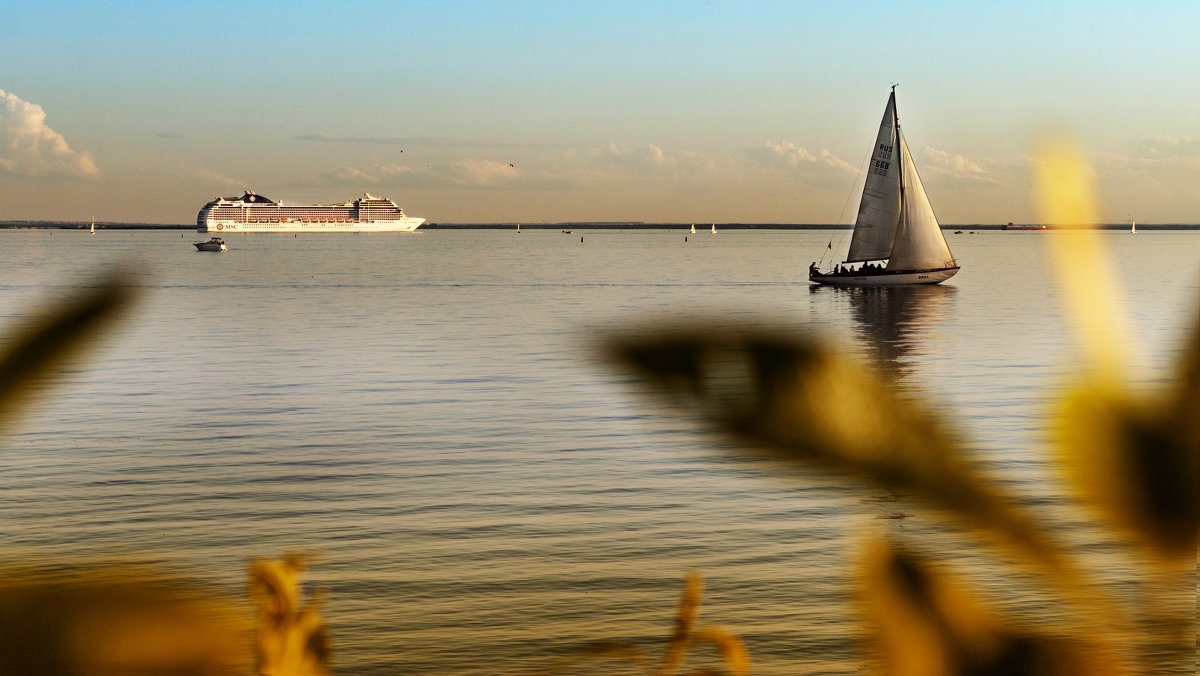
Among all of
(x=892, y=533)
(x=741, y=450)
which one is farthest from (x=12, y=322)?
(x=892, y=533)

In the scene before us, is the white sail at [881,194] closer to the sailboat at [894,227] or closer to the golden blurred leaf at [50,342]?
the sailboat at [894,227]

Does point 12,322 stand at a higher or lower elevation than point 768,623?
higher

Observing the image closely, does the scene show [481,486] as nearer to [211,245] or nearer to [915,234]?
[915,234]

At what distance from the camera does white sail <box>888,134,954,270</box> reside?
6106 cm

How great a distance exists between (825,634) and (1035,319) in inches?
1741

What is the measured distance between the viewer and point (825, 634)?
10.0 m

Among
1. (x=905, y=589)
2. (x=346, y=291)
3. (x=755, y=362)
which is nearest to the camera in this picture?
(x=755, y=362)

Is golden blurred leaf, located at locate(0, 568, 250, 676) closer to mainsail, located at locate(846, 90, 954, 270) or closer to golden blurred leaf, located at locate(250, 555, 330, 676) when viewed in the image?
golden blurred leaf, located at locate(250, 555, 330, 676)

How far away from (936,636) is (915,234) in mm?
63719

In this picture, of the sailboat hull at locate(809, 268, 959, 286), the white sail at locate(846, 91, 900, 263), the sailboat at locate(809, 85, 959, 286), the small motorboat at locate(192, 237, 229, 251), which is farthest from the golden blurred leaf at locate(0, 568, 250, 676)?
the small motorboat at locate(192, 237, 229, 251)

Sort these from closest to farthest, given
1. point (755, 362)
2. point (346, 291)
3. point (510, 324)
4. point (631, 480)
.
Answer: point (755, 362)
point (631, 480)
point (510, 324)
point (346, 291)

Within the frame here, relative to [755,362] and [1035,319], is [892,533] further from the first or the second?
[1035,319]

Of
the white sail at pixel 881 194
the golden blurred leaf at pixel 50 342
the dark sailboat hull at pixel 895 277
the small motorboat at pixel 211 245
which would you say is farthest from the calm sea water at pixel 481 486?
the small motorboat at pixel 211 245

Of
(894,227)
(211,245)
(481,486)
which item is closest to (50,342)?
(481,486)
